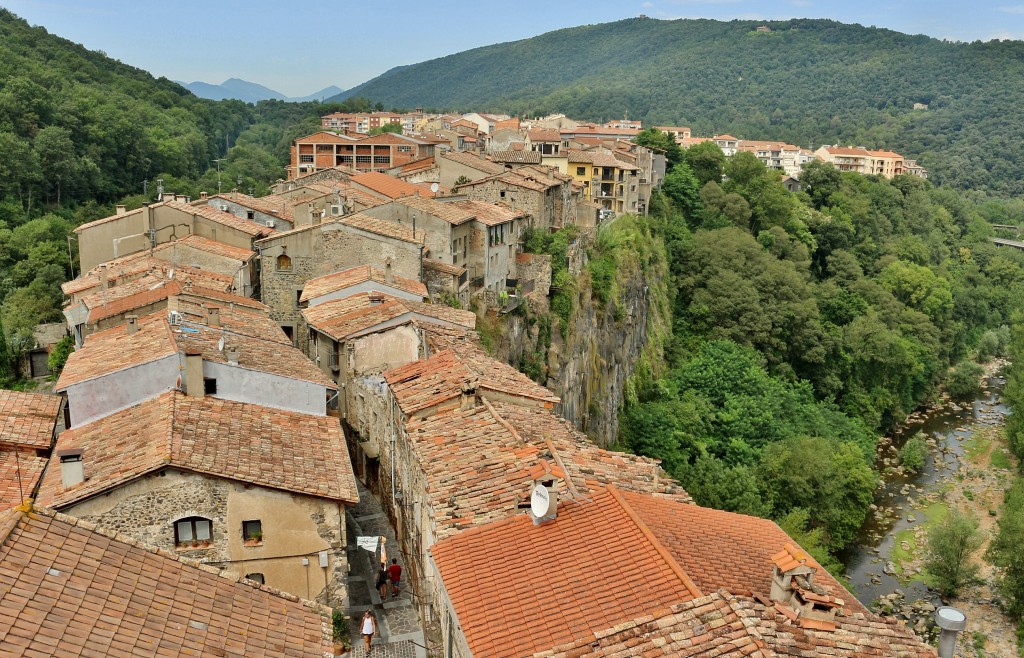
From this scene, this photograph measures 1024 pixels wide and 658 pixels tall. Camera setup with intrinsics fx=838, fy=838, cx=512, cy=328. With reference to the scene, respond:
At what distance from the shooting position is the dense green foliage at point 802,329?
4488 cm

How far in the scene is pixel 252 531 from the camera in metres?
17.3

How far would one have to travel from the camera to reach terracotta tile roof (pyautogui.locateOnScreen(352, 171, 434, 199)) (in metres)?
49.1

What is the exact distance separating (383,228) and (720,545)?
22.8 meters

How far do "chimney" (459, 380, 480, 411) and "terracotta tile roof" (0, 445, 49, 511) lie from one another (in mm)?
8872

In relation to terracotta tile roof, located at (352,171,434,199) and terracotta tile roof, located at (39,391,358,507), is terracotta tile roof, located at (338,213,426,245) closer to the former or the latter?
terracotta tile roof, located at (352,171,434,199)

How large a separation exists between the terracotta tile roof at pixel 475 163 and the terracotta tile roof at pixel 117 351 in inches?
1400

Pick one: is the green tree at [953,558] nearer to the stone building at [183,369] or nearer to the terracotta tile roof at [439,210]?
the terracotta tile roof at [439,210]

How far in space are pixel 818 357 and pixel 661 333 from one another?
13.2 m

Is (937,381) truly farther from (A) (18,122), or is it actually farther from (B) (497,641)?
(A) (18,122)

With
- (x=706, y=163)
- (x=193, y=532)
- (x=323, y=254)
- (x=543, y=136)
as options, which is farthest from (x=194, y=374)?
(x=706, y=163)

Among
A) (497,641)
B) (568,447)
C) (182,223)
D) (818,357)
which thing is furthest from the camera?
(818,357)

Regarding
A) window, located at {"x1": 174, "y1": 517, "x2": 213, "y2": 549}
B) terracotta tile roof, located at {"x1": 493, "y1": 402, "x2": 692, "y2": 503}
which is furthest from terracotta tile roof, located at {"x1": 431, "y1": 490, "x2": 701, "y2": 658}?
window, located at {"x1": 174, "y1": 517, "x2": 213, "y2": 549}

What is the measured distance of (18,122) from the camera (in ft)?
226

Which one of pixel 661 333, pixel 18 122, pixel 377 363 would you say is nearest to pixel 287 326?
pixel 377 363
